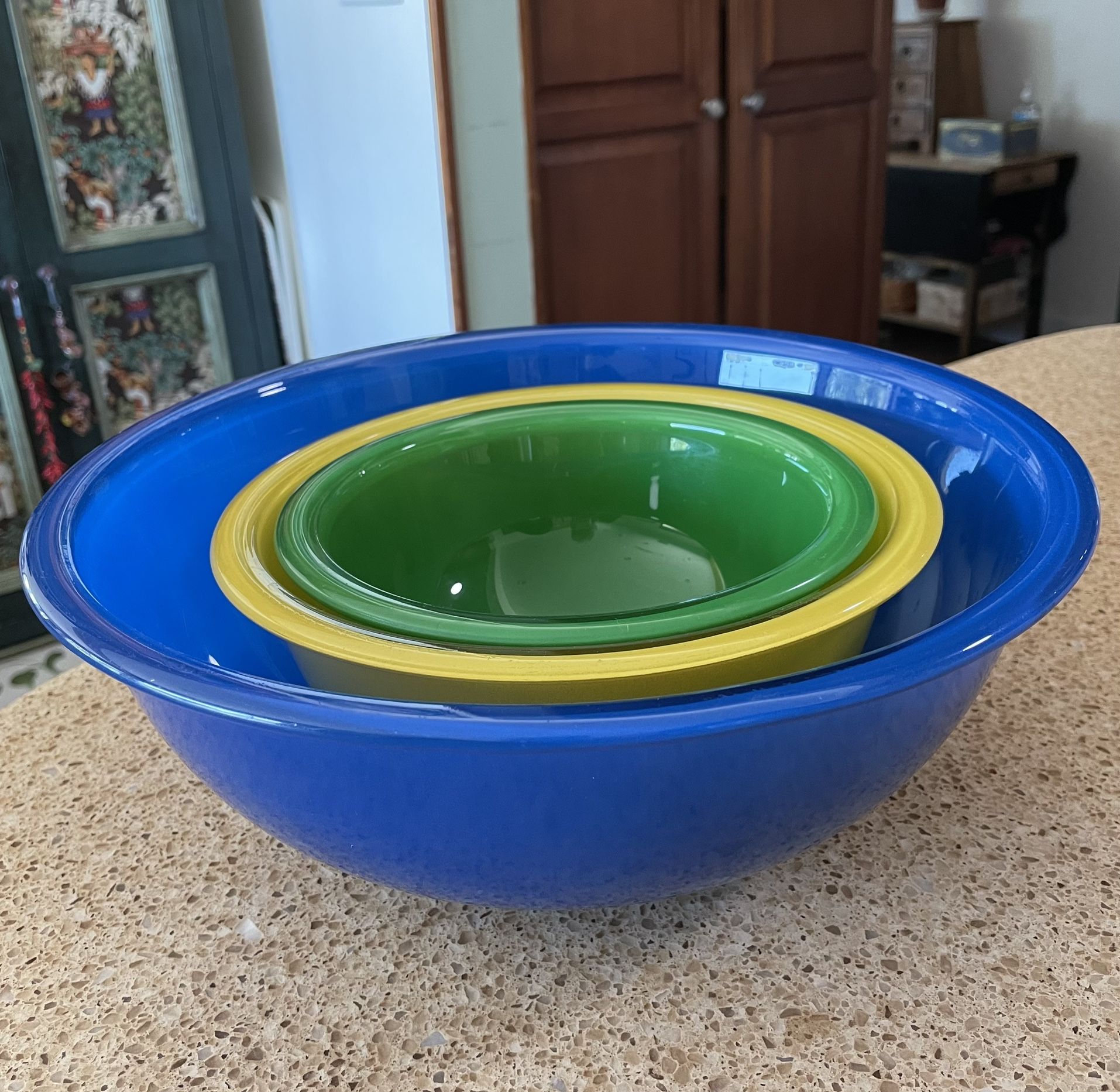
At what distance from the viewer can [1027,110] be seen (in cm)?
333

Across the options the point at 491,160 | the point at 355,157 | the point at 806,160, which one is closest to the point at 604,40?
the point at 491,160

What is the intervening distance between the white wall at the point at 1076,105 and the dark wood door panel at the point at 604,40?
1.98 m

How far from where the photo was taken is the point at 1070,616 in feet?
1.99

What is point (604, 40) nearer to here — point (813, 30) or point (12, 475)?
point (813, 30)

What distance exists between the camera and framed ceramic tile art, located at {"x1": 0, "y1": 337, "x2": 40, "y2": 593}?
1924mm

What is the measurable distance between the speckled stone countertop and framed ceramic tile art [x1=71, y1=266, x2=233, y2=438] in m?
1.67

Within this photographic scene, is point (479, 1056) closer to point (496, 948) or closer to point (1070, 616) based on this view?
point (496, 948)

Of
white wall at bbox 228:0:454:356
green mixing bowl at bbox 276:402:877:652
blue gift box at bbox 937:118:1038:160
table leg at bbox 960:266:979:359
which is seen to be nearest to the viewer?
green mixing bowl at bbox 276:402:877:652

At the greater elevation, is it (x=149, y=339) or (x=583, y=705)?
(x=583, y=705)

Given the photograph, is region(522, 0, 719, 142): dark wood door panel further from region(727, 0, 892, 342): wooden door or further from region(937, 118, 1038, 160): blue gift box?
region(937, 118, 1038, 160): blue gift box

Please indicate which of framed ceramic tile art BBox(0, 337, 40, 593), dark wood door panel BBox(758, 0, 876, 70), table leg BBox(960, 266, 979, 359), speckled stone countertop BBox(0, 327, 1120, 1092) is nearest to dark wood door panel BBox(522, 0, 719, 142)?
dark wood door panel BBox(758, 0, 876, 70)

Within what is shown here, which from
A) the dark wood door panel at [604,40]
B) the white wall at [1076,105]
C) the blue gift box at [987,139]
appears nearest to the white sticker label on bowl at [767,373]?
the dark wood door panel at [604,40]

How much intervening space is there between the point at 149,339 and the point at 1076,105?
2919 mm

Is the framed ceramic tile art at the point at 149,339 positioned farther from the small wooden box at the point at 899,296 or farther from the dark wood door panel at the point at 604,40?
the small wooden box at the point at 899,296
